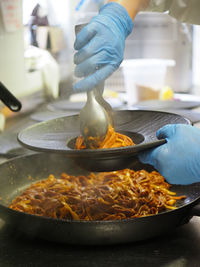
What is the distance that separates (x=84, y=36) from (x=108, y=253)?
0.64 meters

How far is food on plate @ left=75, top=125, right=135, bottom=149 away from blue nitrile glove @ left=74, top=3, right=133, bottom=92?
152 mm

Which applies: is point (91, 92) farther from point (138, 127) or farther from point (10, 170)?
point (10, 170)

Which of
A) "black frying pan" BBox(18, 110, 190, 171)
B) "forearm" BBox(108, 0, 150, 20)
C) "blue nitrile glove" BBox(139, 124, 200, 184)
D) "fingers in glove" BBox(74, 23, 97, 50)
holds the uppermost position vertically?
"forearm" BBox(108, 0, 150, 20)

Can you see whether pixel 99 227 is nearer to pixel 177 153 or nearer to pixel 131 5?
pixel 177 153

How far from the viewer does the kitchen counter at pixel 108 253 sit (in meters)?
0.88

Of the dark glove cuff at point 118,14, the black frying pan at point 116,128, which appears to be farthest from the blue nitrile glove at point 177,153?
the dark glove cuff at point 118,14

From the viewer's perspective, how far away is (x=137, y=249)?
3.07 ft

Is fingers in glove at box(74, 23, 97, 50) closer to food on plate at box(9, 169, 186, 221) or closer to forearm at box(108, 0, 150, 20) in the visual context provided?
forearm at box(108, 0, 150, 20)

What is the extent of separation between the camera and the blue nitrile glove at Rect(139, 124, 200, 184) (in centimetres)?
111

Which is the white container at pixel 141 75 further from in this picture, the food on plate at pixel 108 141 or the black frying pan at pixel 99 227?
the black frying pan at pixel 99 227

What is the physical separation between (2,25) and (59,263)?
162cm

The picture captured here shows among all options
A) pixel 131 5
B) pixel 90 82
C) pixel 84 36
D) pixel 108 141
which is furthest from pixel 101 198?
pixel 131 5

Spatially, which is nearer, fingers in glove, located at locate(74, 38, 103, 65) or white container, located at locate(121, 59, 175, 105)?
fingers in glove, located at locate(74, 38, 103, 65)

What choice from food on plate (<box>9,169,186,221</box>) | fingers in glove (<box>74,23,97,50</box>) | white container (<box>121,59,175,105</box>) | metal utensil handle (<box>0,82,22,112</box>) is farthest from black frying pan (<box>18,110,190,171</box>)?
white container (<box>121,59,175,105</box>)
